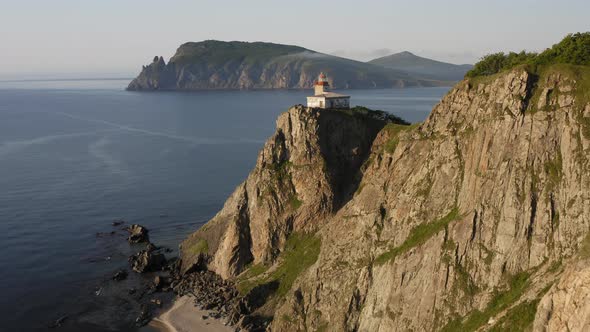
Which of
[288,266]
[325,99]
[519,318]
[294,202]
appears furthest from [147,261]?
[519,318]

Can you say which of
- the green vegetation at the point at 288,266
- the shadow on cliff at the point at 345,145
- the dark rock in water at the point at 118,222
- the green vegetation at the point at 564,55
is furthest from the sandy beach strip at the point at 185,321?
the green vegetation at the point at 564,55

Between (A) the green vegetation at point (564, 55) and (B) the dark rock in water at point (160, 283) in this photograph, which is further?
(B) the dark rock in water at point (160, 283)

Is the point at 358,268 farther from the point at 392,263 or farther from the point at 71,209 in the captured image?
the point at 71,209

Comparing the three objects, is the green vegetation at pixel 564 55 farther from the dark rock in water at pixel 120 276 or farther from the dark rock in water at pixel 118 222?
the dark rock in water at pixel 118 222

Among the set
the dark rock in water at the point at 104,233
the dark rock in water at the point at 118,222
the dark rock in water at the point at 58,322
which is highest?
the dark rock in water at the point at 118,222

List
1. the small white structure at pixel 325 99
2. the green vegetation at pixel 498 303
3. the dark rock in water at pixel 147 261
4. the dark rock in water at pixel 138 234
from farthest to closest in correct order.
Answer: the dark rock in water at pixel 138 234 < the small white structure at pixel 325 99 < the dark rock in water at pixel 147 261 < the green vegetation at pixel 498 303

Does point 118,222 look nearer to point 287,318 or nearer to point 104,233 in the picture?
point 104,233

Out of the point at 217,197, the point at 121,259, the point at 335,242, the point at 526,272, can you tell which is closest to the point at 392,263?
the point at 335,242
